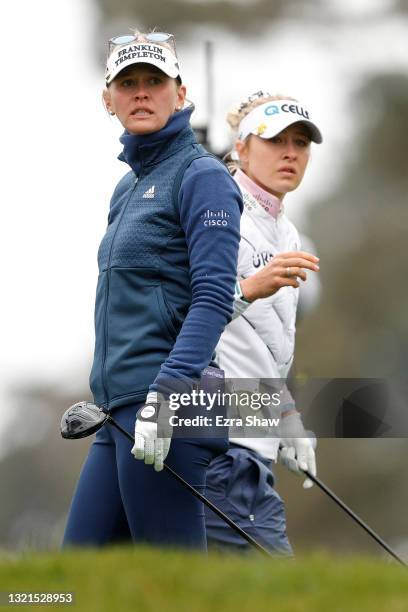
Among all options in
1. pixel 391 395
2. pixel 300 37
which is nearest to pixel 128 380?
pixel 391 395

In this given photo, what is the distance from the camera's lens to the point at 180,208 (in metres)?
6.74

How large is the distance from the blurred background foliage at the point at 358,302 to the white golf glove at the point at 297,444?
22727 millimetres

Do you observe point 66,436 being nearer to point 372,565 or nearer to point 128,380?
point 128,380

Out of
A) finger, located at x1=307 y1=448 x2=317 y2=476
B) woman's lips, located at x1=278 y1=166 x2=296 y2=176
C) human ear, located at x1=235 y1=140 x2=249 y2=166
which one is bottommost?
finger, located at x1=307 y1=448 x2=317 y2=476

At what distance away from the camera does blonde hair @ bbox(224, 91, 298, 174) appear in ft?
27.7

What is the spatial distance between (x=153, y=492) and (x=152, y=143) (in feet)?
4.31

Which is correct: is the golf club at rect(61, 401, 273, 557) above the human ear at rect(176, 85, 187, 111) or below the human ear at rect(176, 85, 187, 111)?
below

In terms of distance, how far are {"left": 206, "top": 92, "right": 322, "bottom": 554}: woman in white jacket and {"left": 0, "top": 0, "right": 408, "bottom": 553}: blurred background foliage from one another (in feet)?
74.7

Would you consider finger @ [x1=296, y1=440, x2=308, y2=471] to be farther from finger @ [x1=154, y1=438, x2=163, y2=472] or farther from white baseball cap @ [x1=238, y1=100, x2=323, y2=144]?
finger @ [x1=154, y1=438, x2=163, y2=472]

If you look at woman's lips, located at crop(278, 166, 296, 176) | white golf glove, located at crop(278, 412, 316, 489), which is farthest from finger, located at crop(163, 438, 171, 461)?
woman's lips, located at crop(278, 166, 296, 176)

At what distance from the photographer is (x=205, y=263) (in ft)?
21.7

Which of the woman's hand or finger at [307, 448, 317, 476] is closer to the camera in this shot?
the woman's hand

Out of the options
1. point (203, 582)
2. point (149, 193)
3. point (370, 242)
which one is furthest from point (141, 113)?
point (370, 242)

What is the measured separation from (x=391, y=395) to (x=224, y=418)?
7.50 ft
